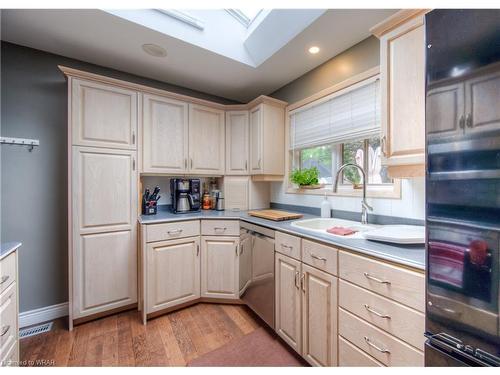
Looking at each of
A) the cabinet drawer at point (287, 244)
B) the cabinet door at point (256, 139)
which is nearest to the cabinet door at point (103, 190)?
the cabinet door at point (256, 139)

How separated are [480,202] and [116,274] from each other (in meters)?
2.36

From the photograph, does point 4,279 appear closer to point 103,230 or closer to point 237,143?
point 103,230

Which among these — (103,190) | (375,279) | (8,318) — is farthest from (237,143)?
(8,318)

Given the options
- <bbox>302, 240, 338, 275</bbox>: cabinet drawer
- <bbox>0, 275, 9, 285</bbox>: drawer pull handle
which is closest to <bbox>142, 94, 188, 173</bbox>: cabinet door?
<bbox>0, 275, 9, 285</bbox>: drawer pull handle

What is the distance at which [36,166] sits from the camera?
183cm

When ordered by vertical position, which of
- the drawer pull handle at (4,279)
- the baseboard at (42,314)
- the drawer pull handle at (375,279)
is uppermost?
the drawer pull handle at (375,279)

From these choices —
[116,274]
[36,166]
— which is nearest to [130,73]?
[36,166]

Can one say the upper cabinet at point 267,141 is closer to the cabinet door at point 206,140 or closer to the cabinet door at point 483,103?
the cabinet door at point 206,140

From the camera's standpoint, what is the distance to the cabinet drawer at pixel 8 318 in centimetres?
110

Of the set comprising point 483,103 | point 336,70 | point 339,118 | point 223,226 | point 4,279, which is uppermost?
point 336,70

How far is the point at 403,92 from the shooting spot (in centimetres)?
119

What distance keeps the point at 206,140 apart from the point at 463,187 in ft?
7.03

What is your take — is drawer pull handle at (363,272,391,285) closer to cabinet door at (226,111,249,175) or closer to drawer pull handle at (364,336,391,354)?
drawer pull handle at (364,336,391,354)

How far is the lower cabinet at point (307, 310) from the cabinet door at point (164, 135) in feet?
4.58
